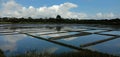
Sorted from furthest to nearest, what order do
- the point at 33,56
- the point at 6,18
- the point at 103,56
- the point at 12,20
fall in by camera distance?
1. the point at 6,18
2. the point at 12,20
3. the point at 103,56
4. the point at 33,56

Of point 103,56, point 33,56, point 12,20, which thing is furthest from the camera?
point 12,20

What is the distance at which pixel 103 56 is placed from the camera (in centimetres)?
828

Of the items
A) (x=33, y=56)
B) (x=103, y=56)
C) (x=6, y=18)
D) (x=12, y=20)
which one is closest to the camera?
(x=33, y=56)

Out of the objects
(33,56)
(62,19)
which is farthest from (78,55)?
(62,19)

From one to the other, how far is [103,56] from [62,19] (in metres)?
74.3

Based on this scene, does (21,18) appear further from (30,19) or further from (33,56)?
(33,56)

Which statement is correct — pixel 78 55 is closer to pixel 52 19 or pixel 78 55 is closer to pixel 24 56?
pixel 24 56

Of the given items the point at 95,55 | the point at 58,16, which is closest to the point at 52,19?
the point at 58,16

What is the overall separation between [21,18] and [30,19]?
4110 mm

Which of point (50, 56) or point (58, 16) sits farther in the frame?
point (58, 16)

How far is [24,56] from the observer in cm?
799

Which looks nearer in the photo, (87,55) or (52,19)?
(87,55)

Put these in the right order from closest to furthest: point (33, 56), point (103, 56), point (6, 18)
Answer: point (33, 56) → point (103, 56) → point (6, 18)

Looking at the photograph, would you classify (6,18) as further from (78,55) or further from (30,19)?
(78,55)
